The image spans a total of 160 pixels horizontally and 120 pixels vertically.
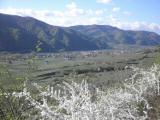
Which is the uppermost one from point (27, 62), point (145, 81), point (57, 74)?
point (27, 62)

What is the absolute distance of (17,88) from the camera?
1147 centimetres

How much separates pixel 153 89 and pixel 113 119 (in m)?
9.19

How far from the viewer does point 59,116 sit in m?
8.47

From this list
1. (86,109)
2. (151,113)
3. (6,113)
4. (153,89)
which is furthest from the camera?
(153,89)

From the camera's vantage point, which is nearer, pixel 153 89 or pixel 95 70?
pixel 153 89

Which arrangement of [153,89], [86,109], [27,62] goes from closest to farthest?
1. [86,109]
2. [27,62]
3. [153,89]

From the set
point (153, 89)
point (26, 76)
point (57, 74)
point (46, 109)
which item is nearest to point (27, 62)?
point (26, 76)

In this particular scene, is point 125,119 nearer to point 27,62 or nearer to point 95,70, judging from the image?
point 27,62

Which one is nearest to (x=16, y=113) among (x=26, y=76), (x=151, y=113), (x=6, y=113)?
(x=6, y=113)

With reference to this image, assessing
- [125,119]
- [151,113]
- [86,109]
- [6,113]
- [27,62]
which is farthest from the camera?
[151,113]

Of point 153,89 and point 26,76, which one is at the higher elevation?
point 26,76

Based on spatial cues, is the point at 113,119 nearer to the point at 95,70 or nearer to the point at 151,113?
the point at 151,113

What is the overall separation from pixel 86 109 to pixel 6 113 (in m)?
3.84

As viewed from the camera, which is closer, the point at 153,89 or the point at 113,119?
the point at 113,119
